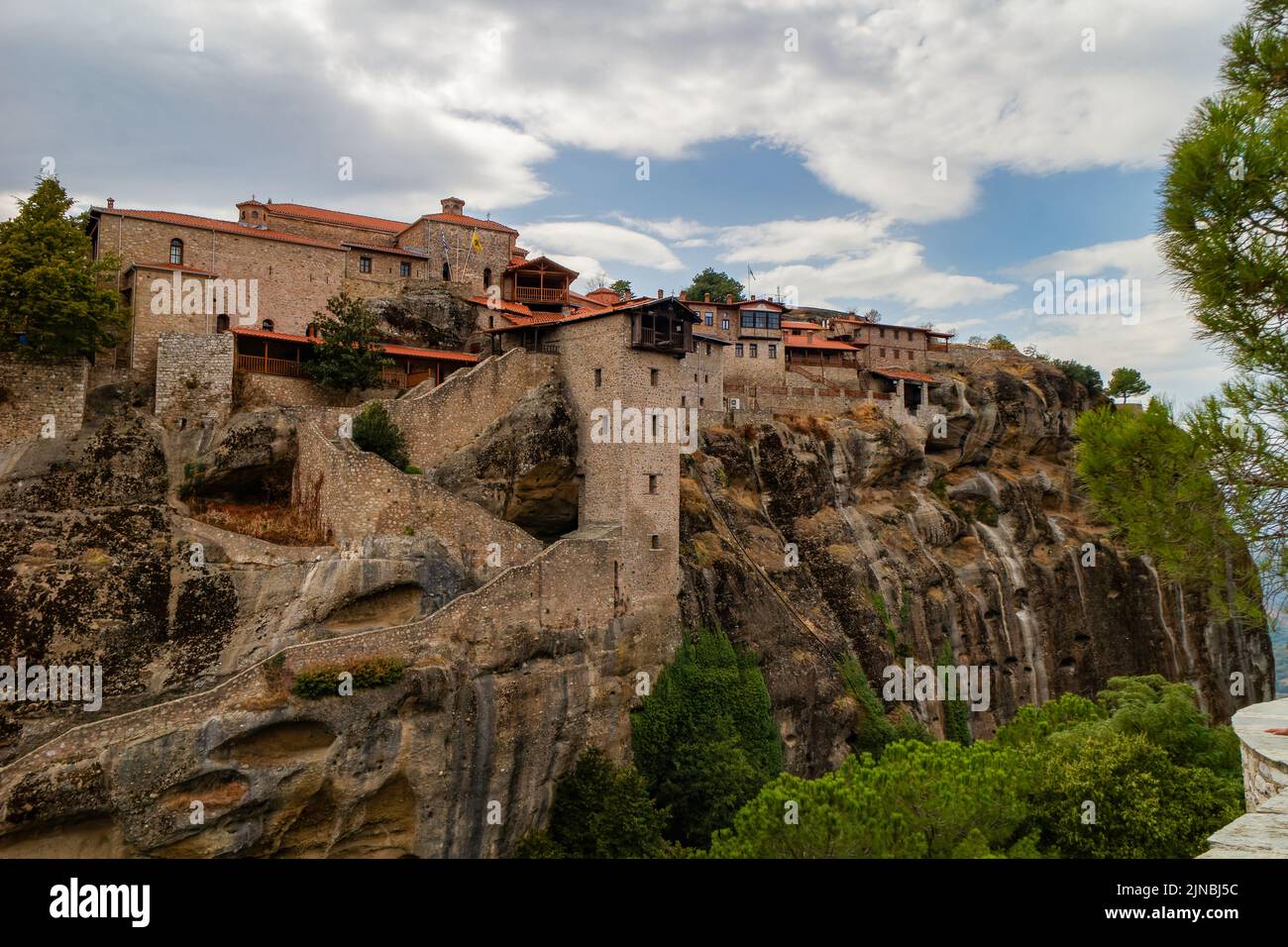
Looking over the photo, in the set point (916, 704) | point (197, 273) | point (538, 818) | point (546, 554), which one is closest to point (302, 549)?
point (546, 554)

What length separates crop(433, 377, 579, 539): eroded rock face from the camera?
29234 millimetres

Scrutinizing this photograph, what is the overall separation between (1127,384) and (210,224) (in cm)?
6871

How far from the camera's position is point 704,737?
1156 inches

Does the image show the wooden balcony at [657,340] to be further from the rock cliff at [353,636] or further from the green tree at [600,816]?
the green tree at [600,816]

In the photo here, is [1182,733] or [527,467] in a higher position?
[527,467]

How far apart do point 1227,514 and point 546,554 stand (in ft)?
61.3

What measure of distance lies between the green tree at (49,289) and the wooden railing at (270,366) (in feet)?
13.0

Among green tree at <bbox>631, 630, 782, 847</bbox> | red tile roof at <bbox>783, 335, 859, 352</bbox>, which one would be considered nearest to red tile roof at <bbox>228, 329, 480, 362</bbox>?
green tree at <bbox>631, 630, 782, 847</bbox>

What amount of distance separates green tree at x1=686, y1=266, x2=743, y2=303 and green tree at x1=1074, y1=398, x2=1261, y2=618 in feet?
195

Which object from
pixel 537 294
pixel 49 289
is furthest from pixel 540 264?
pixel 49 289

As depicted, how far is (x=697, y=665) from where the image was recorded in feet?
102

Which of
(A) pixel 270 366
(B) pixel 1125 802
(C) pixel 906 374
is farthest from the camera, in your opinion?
(C) pixel 906 374

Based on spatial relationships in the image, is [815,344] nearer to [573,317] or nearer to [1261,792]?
[573,317]
